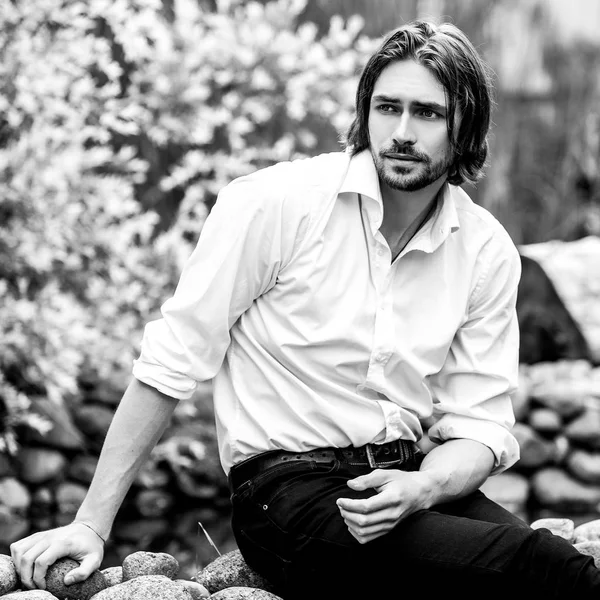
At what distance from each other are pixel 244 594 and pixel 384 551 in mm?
326

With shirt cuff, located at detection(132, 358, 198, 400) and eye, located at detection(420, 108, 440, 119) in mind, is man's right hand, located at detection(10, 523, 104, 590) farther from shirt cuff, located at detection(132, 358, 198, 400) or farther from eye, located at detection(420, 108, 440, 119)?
eye, located at detection(420, 108, 440, 119)

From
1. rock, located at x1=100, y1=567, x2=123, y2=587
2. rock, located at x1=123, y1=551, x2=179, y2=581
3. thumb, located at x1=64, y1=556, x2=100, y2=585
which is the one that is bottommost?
rock, located at x1=100, y1=567, x2=123, y2=587

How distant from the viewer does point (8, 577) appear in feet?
7.39

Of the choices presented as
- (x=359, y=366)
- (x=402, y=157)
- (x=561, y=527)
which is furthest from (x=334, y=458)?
(x=561, y=527)

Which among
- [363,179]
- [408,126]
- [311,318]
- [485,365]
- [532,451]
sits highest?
[408,126]

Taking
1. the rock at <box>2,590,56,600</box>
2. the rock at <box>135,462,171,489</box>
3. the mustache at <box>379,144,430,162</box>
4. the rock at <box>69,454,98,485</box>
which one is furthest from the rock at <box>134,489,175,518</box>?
the mustache at <box>379,144,430,162</box>

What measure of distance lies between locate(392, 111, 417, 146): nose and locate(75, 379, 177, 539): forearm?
720 mm

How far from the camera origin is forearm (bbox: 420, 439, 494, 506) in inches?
89.9

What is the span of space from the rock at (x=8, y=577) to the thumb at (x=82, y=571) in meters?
0.15

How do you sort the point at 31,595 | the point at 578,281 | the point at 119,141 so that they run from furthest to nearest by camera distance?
1. the point at 578,281
2. the point at 119,141
3. the point at 31,595

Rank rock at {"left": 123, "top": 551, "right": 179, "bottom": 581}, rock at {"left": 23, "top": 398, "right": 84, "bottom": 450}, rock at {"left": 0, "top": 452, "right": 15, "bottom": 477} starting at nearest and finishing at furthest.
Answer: rock at {"left": 123, "top": 551, "right": 179, "bottom": 581}
rock at {"left": 0, "top": 452, "right": 15, "bottom": 477}
rock at {"left": 23, "top": 398, "right": 84, "bottom": 450}

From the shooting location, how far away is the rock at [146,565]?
2416mm

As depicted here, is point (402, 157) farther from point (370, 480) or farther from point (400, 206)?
point (370, 480)

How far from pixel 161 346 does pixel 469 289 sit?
2.32ft
